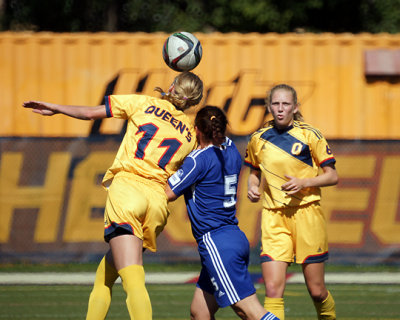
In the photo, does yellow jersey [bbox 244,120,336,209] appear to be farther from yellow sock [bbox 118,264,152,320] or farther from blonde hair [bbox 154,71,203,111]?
yellow sock [bbox 118,264,152,320]

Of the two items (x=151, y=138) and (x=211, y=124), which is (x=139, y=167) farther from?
(x=211, y=124)

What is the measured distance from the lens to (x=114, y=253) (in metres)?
5.08

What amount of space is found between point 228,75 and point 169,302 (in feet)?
18.1

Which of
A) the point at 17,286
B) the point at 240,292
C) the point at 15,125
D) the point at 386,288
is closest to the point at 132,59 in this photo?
the point at 15,125

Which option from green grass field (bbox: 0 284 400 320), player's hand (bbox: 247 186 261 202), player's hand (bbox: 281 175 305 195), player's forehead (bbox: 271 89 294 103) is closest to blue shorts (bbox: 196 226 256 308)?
player's hand (bbox: 281 175 305 195)

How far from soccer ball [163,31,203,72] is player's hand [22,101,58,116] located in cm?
117

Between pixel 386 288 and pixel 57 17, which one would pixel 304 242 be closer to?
pixel 386 288

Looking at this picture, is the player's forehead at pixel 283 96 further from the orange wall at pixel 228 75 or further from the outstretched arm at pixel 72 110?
the orange wall at pixel 228 75

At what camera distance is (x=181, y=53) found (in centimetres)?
588

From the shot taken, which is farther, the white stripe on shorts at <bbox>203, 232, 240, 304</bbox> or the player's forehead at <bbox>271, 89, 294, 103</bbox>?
the player's forehead at <bbox>271, 89, 294, 103</bbox>

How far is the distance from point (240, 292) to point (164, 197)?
85 cm

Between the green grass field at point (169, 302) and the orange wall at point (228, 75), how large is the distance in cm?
411

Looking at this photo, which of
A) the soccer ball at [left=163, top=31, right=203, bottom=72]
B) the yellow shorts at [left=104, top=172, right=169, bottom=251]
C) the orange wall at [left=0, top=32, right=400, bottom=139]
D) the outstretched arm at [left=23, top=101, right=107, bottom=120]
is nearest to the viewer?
the yellow shorts at [left=104, top=172, right=169, bottom=251]

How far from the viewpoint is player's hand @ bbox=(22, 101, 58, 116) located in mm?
5191
